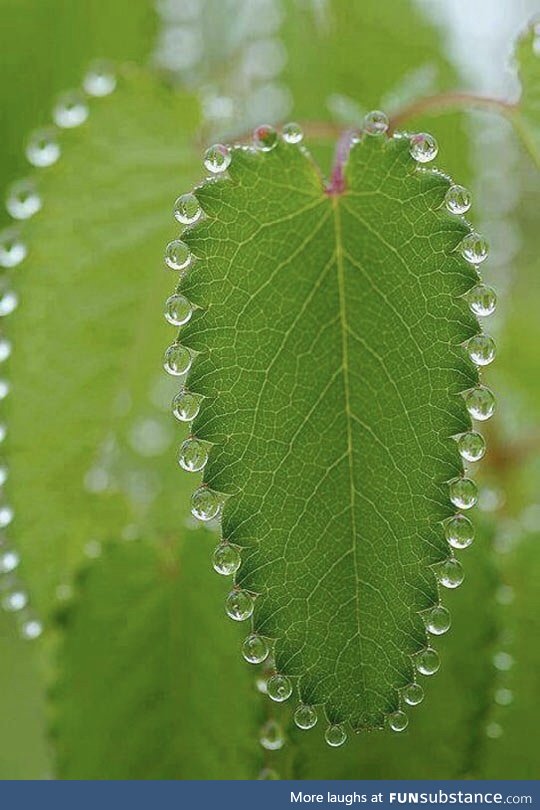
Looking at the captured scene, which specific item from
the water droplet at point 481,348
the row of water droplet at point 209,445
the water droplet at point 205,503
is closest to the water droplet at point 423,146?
the row of water droplet at point 209,445

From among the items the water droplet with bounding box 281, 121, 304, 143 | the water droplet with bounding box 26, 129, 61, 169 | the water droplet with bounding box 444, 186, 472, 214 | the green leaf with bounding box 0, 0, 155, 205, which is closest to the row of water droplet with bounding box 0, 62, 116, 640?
the water droplet with bounding box 26, 129, 61, 169

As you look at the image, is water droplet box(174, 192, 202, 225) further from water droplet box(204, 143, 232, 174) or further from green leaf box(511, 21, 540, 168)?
green leaf box(511, 21, 540, 168)

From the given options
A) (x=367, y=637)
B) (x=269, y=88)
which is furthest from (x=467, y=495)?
(x=269, y=88)

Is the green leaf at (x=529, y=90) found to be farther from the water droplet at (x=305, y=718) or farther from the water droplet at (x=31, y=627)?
the water droplet at (x=31, y=627)

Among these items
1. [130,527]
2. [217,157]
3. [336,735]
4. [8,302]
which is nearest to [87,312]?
[8,302]

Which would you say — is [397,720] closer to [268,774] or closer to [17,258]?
[268,774]

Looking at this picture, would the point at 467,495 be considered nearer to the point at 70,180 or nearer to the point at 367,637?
the point at 367,637
